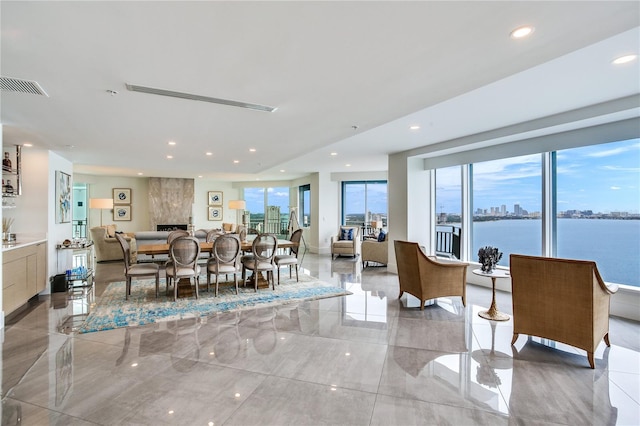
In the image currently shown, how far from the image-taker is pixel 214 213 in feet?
43.8

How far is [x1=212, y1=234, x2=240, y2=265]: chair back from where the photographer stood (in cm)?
507

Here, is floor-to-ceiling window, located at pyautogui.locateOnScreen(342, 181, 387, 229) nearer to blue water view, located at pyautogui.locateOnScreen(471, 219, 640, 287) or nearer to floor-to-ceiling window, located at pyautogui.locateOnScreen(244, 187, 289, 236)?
floor-to-ceiling window, located at pyautogui.locateOnScreen(244, 187, 289, 236)

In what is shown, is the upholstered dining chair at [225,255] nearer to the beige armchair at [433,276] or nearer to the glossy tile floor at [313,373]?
the glossy tile floor at [313,373]

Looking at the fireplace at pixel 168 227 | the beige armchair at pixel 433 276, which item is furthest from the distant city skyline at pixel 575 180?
the fireplace at pixel 168 227

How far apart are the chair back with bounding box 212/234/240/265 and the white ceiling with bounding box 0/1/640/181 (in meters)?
1.65

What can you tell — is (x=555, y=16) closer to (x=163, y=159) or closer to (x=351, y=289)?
(x=351, y=289)

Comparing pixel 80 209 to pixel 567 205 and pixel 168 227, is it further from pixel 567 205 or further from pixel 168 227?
pixel 567 205

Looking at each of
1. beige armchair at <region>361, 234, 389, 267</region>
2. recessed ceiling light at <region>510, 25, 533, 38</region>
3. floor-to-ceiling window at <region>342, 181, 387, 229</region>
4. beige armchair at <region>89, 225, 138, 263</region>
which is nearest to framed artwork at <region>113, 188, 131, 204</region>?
beige armchair at <region>89, 225, 138, 263</region>

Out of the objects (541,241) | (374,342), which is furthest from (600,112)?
(374,342)

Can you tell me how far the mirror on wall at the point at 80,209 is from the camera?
414 inches

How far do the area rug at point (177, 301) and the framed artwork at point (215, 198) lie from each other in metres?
7.39

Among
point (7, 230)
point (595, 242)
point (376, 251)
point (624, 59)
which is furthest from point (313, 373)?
point (7, 230)

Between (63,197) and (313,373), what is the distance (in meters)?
6.20

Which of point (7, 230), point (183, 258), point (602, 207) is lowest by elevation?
point (183, 258)
